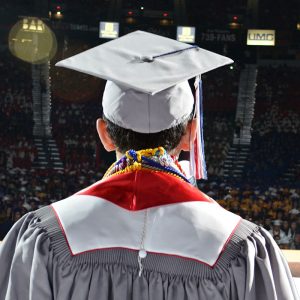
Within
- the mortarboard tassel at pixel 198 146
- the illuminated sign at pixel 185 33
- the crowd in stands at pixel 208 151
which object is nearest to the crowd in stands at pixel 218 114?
the crowd in stands at pixel 208 151

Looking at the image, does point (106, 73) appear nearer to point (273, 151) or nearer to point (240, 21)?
point (273, 151)

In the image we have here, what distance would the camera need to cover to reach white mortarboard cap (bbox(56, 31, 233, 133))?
117 centimetres

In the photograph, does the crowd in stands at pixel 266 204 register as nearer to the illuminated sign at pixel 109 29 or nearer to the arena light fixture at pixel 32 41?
the illuminated sign at pixel 109 29

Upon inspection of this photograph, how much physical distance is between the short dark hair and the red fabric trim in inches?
2.2

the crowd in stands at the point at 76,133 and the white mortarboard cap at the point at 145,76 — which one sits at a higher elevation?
the white mortarboard cap at the point at 145,76

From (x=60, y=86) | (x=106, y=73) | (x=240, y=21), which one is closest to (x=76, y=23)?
(x=60, y=86)

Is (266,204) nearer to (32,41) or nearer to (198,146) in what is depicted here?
(32,41)

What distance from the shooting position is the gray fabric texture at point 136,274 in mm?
1068

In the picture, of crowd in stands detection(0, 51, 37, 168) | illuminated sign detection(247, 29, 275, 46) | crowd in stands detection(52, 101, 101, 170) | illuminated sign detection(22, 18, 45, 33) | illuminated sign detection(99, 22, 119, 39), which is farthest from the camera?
illuminated sign detection(22, 18, 45, 33)

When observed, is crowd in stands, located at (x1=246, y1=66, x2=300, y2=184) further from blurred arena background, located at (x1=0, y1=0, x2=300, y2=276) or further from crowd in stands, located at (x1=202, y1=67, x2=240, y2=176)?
crowd in stands, located at (x1=202, y1=67, x2=240, y2=176)

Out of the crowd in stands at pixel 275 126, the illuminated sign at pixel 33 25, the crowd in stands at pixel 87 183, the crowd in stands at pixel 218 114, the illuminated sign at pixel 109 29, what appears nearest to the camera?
the crowd in stands at pixel 87 183

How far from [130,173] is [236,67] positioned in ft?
45.8

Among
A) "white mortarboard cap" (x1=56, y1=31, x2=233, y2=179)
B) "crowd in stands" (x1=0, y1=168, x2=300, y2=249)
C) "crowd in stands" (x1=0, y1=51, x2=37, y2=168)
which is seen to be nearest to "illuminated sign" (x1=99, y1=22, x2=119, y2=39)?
"crowd in stands" (x1=0, y1=51, x2=37, y2=168)

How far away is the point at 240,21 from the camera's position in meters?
14.5
